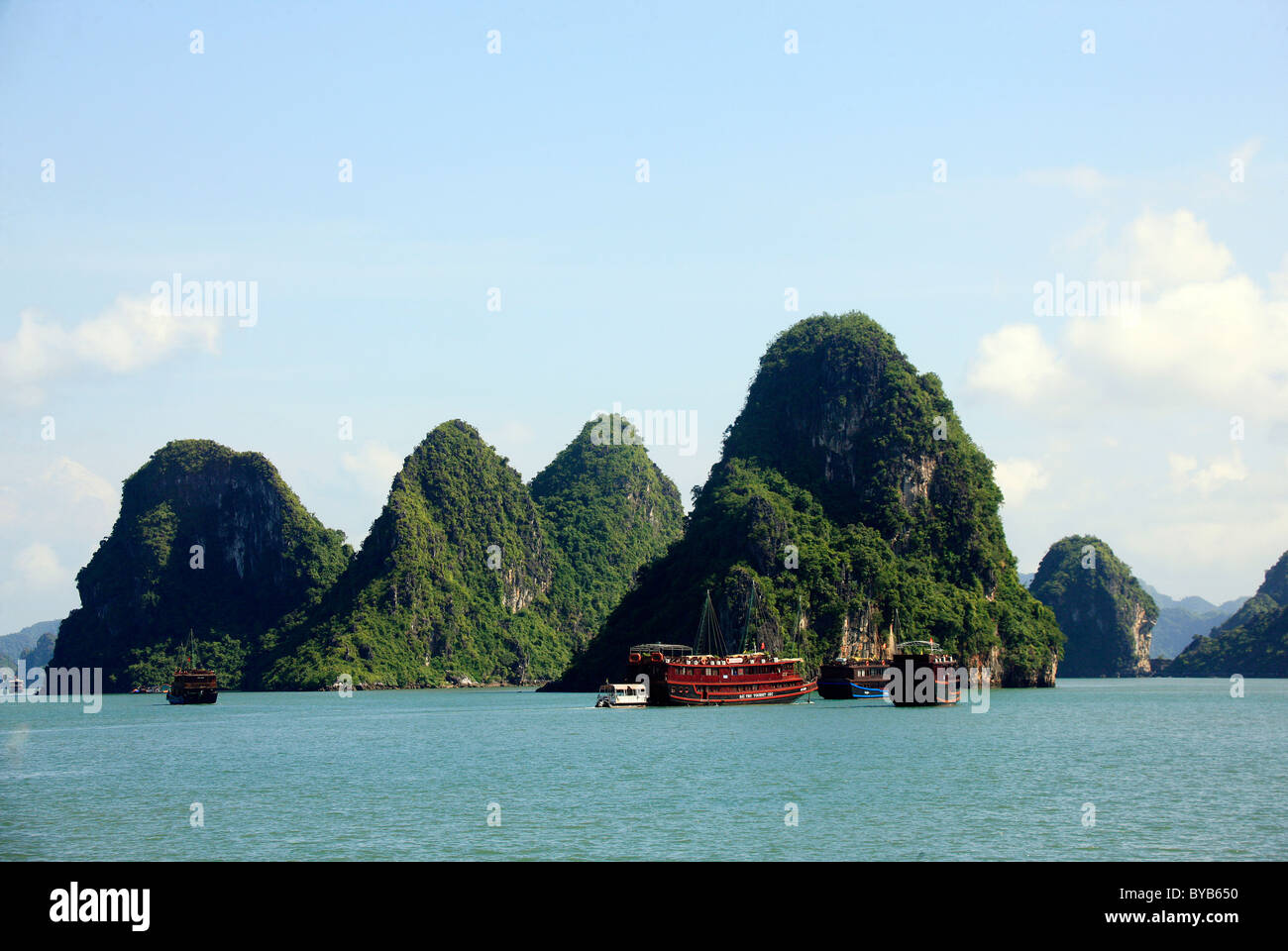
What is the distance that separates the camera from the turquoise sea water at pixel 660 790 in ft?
98.9

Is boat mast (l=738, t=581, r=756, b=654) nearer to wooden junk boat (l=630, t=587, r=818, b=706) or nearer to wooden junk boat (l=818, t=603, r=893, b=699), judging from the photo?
wooden junk boat (l=818, t=603, r=893, b=699)

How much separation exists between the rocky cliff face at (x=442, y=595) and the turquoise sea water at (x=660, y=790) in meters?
81.8

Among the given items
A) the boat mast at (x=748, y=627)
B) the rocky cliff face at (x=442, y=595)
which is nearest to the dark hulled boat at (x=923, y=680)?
the boat mast at (x=748, y=627)

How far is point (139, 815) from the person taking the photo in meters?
36.6

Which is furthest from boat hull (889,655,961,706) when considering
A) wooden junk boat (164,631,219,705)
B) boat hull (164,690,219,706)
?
wooden junk boat (164,631,219,705)

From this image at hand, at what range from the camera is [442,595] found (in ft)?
574

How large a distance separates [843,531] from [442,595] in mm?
69660

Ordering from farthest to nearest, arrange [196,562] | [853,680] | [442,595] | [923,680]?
[196,562] → [442,595] → [853,680] → [923,680]

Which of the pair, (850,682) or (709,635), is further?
(709,635)

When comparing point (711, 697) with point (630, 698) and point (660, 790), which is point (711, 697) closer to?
point (630, 698)

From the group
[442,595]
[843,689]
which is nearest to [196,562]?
[442,595]
